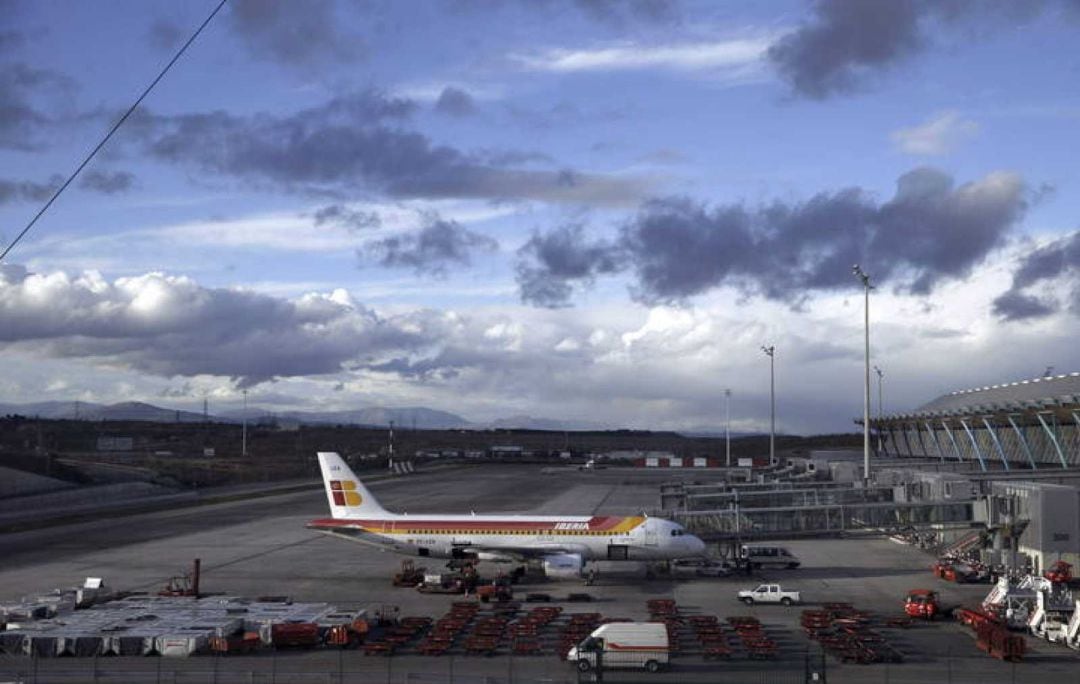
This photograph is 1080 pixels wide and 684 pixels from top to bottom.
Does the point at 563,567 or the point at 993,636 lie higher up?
the point at 563,567

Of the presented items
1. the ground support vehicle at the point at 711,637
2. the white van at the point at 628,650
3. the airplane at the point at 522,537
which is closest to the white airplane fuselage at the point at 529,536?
the airplane at the point at 522,537

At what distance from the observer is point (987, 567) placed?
2689 inches

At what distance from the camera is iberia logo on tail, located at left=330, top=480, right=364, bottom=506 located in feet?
236

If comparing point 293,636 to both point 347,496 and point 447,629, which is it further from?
point 347,496

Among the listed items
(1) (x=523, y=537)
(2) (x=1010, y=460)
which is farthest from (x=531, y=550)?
(2) (x=1010, y=460)

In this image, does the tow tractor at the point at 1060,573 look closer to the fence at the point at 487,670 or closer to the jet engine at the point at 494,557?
the fence at the point at 487,670

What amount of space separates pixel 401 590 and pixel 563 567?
9.25 meters

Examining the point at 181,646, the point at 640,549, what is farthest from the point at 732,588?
the point at 181,646

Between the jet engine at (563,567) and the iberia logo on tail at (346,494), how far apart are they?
1388 cm

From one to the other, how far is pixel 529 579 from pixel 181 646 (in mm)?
27347

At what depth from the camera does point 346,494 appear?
7206 centimetres

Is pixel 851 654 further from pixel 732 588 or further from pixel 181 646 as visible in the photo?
pixel 181 646

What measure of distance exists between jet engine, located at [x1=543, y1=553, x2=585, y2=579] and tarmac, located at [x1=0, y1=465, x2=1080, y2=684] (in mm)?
900

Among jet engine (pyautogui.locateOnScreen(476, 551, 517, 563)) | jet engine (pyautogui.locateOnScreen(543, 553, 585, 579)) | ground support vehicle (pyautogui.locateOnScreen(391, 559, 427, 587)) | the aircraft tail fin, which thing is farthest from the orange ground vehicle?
the aircraft tail fin
